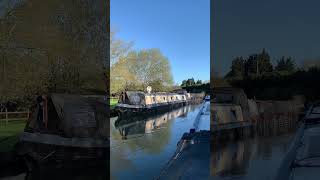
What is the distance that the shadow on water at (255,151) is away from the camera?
3.27 ft

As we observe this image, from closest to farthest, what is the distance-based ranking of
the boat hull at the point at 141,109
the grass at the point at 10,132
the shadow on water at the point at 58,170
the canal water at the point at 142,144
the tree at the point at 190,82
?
the tree at the point at 190,82
the grass at the point at 10,132
the shadow on water at the point at 58,170
the canal water at the point at 142,144
the boat hull at the point at 141,109

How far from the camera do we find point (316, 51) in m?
0.97

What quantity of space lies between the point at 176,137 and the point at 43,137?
1036 mm

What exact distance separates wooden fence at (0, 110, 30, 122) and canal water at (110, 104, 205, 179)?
53cm

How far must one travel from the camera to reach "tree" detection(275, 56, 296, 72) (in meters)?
1.02

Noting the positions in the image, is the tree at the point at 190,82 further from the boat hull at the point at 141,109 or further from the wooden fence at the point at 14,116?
the wooden fence at the point at 14,116

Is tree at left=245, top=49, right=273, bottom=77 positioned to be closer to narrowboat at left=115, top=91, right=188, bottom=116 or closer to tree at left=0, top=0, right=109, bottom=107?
tree at left=0, top=0, right=109, bottom=107

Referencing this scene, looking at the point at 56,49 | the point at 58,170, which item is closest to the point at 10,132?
the point at 58,170

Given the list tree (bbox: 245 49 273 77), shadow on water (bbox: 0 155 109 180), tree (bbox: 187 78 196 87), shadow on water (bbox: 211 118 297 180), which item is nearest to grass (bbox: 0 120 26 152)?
shadow on water (bbox: 0 155 109 180)

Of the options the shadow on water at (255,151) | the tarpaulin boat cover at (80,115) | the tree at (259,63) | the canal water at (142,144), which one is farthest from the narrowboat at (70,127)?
the tree at (259,63)

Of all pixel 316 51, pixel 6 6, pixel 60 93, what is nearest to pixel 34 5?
pixel 6 6

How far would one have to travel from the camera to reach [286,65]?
1.03 meters

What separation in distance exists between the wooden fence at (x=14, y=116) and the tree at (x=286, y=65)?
1479 mm

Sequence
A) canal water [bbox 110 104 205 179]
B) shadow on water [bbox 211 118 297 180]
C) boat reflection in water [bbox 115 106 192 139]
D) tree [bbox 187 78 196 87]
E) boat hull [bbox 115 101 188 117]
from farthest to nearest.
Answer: boat reflection in water [bbox 115 106 192 139]
boat hull [bbox 115 101 188 117]
canal water [bbox 110 104 205 179]
tree [bbox 187 78 196 87]
shadow on water [bbox 211 118 297 180]
